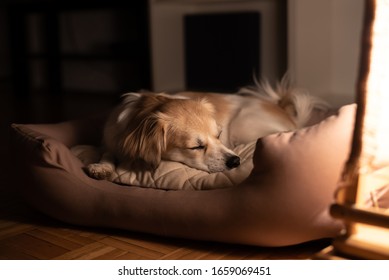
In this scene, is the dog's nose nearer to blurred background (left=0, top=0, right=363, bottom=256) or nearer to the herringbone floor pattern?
the herringbone floor pattern

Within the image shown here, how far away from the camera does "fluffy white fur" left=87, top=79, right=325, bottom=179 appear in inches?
79.4

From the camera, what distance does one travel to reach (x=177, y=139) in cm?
204

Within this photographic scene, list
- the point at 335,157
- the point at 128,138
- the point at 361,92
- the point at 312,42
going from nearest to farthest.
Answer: the point at 361,92, the point at 335,157, the point at 128,138, the point at 312,42

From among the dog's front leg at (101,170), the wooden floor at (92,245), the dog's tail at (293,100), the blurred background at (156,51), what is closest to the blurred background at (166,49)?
the blurred background at (156,51)

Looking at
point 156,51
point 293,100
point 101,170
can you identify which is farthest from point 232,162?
Answer: point 156,51

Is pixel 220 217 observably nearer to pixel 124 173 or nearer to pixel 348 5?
pixel 124 173

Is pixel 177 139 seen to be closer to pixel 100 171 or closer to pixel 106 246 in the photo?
pixel 100 171

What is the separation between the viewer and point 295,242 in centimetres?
165

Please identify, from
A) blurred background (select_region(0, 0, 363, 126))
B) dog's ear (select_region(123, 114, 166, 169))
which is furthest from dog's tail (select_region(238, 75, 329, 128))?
blurred background (select_region(0, 0, 363, 126))

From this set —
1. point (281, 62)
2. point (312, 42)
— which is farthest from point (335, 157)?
point (281, 62)

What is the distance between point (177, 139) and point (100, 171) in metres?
0.32

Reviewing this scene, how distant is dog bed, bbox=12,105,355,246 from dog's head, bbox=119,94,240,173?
0.55 feet

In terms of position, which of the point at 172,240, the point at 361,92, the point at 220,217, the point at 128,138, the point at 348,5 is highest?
the point at 348,5

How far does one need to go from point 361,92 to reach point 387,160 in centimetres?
20
